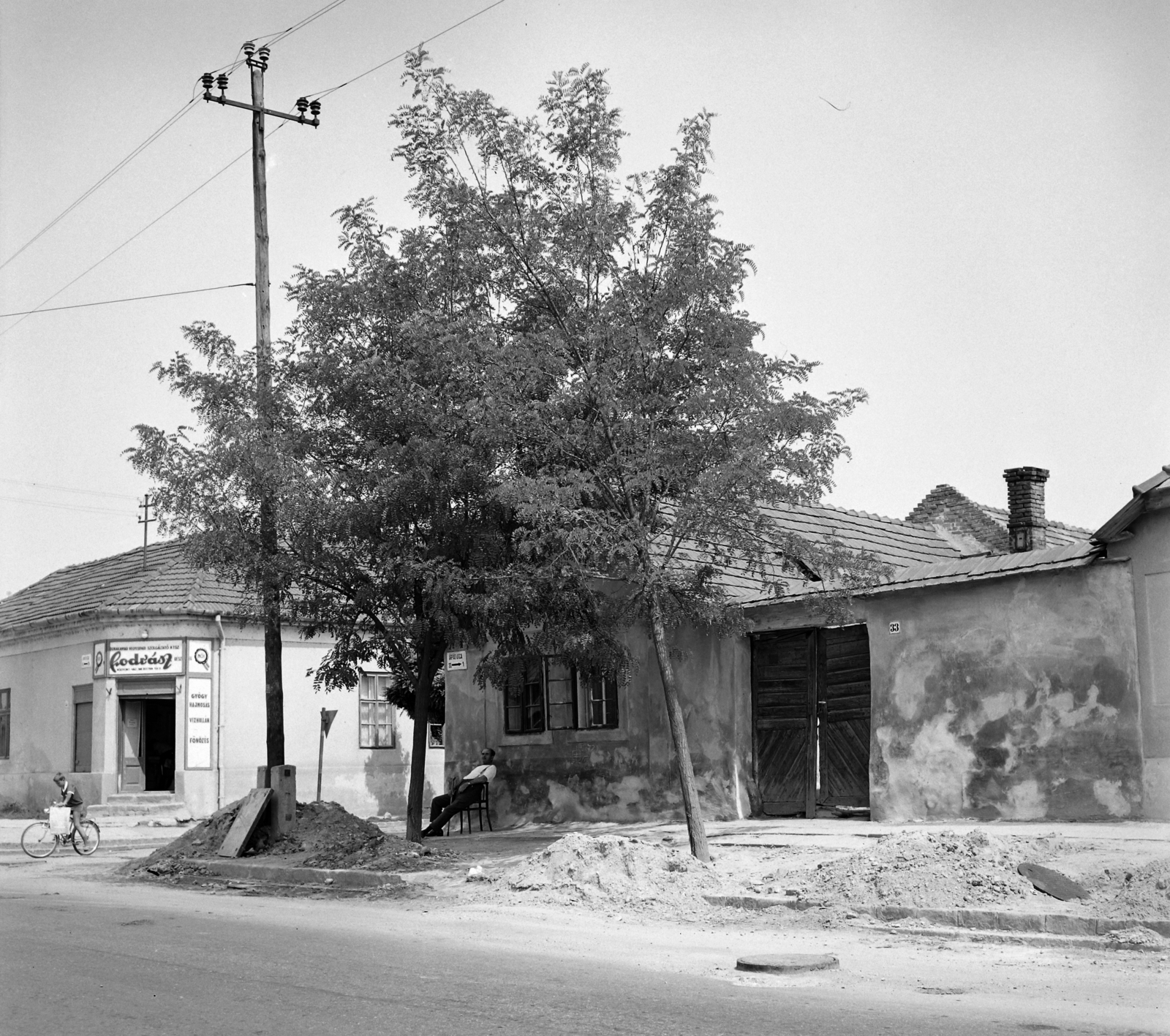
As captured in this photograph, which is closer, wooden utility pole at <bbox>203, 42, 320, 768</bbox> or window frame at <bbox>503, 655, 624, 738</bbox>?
wooden utility pole at <bbox>203, 42, 320, 768</bbox>

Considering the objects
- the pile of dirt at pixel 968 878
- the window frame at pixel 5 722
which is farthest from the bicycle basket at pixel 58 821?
the window frame at pixel 5 722

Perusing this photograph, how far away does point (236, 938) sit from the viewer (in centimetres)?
1027

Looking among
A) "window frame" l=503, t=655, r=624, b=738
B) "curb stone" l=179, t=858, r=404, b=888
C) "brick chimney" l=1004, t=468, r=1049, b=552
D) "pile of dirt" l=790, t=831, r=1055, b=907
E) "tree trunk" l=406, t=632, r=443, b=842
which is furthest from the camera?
"brick chimney" l=1004, t=468, r=1049, b=552

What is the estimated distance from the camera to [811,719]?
18.5m

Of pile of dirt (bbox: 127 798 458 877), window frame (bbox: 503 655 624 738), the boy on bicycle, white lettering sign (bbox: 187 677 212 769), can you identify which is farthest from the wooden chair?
white lettering sign (bbox: 187 677 212 769)

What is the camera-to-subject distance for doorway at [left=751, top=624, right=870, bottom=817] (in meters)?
17.9

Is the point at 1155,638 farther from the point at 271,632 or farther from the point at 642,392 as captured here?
the point at 271,632

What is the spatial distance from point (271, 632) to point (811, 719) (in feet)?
24.8

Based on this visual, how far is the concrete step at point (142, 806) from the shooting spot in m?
28.9

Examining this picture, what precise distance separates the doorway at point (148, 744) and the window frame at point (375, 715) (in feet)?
14.8

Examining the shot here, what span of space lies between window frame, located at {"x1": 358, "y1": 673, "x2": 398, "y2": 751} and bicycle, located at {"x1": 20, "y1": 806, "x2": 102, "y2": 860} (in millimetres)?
10746

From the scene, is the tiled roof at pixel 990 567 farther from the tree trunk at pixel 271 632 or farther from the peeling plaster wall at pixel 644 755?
the tree trunk at pixel 271 632

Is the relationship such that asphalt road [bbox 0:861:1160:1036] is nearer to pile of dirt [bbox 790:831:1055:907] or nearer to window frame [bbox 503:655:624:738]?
pile of dirt [bbox 790:831:1055:907]

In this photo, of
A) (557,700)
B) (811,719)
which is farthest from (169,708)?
(811,719)
